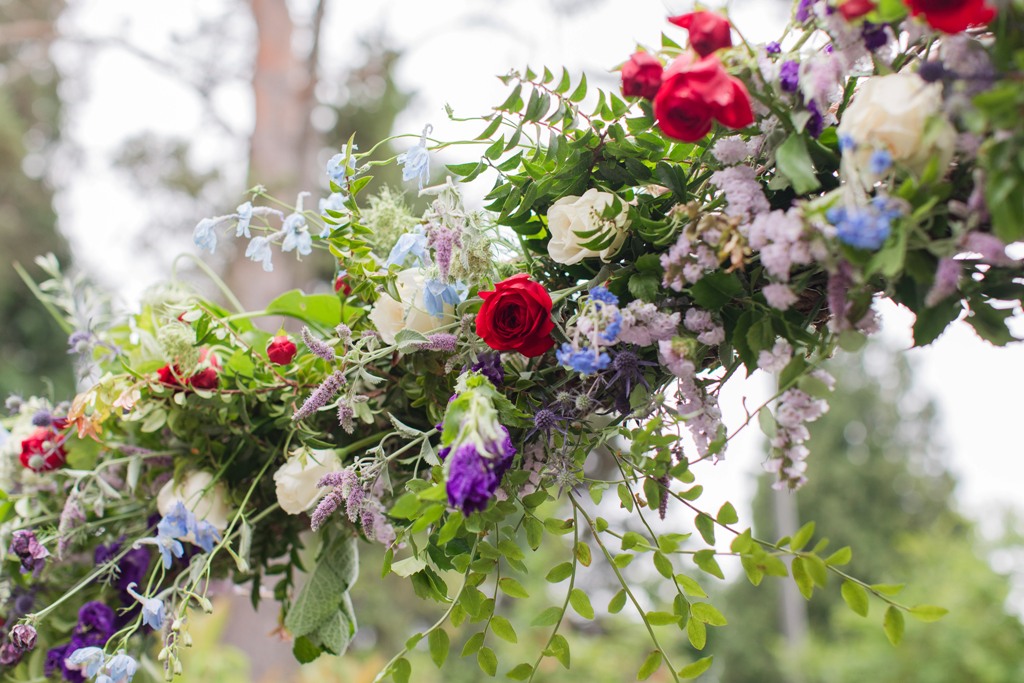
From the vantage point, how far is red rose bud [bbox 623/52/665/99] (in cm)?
62

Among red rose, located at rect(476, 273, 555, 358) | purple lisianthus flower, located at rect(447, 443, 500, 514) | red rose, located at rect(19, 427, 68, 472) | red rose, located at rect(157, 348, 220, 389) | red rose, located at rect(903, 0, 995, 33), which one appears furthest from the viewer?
red rose, located at rect(19, 427, 68, 472)

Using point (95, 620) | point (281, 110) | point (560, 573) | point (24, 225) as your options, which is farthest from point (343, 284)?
point (24, 225)

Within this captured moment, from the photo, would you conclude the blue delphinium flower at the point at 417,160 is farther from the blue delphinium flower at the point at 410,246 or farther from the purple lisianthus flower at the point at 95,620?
the purple lisianthus flower at the point at 95,620

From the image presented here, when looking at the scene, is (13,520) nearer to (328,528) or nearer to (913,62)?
(328,528)

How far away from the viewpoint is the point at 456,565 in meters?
0.78

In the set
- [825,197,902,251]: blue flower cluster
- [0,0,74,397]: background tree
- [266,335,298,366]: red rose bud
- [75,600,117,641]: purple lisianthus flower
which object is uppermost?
[825,197,902,251]: blue flower cluster

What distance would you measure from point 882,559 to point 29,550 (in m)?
14.7

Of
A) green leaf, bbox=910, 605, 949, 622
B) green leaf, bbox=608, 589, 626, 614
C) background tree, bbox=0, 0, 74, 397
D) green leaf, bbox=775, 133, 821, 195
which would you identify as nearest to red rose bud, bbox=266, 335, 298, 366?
green leaf, bbox=608, 589, 626, 614

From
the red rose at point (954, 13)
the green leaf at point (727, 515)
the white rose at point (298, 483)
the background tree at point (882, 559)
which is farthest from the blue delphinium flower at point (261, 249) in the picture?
the background tree at point (882, 559)

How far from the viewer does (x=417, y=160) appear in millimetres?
770

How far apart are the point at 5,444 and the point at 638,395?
3.09ft

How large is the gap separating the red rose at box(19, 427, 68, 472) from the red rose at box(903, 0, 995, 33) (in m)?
1.07

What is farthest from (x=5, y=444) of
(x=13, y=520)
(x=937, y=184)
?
(x=937, y=184)

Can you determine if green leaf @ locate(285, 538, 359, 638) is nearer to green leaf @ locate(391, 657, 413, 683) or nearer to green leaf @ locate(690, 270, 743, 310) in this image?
green leaf @ locate(391, 657, 413, 683)
